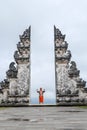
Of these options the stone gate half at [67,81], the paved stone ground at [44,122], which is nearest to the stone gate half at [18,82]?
the stone gate half at [67,81]

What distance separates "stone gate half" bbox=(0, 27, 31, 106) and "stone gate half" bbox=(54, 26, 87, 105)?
220cm

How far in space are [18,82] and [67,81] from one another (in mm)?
3554

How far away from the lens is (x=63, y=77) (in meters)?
19.4

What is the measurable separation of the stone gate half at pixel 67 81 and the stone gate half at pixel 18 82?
220 cm

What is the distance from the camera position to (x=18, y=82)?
19516 mm

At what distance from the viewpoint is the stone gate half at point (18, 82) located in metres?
19.0

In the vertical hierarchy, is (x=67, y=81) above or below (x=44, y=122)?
above

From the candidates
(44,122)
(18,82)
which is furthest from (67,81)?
(44,122)

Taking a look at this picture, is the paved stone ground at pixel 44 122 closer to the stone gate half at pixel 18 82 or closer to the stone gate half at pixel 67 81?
the stone gate half at pixel 67 81

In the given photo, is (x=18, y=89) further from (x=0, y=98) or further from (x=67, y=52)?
(x=67, y=52)

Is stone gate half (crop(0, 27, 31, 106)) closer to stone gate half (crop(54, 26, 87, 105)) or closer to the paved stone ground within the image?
stone gate half (crop(54, 26, 87, 105))

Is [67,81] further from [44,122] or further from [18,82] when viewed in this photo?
[44,122]

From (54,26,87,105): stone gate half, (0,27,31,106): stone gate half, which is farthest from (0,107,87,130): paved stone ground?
(0,27,31,106): stone gate half

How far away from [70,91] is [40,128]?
13.8 m
